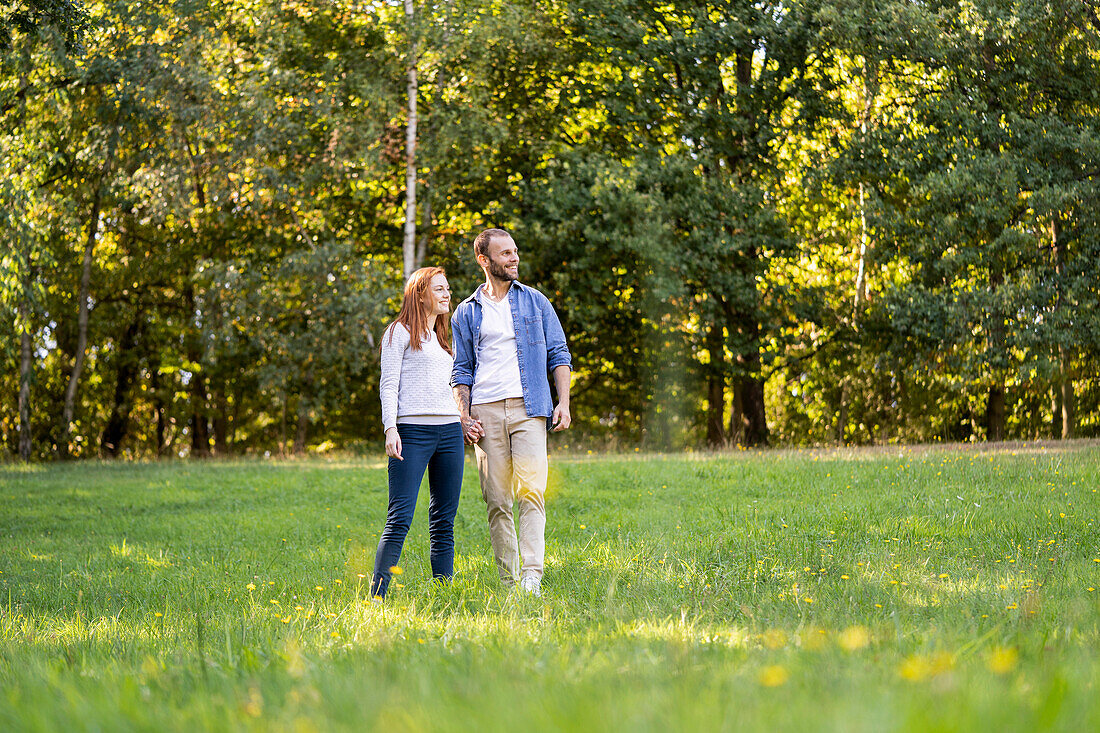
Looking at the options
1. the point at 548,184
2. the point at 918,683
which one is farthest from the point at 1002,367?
the point at 918,683

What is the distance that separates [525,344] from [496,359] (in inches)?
7.9

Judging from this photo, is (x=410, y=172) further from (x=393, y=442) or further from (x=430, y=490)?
(x=393, y=442)

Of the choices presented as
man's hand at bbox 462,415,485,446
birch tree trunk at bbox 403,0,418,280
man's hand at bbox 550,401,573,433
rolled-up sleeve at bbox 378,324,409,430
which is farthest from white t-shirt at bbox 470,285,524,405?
birch tree trunk at bbox 403,0,418,280

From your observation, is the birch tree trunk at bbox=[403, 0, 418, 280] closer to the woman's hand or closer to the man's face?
the man's face

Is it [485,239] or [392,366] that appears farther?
[485,239]

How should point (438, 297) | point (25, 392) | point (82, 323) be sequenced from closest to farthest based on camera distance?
point (438, 297), point (25, 392), point (82, 323)

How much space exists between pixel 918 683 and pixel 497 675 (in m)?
1.22

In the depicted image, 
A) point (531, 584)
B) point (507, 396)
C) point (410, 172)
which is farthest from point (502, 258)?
point (410, 172)

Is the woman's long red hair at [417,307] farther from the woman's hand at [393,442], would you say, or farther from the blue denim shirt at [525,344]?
the woman's hand at [393,442]

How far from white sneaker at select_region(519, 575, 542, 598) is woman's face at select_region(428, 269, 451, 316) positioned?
1.71m

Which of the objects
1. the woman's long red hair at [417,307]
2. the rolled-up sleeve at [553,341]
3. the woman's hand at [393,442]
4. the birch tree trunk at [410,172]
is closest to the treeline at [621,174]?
the birch tree trunk at [410,172]

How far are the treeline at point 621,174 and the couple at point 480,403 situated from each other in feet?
45.2

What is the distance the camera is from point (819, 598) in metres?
5.00

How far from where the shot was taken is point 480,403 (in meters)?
5.78
